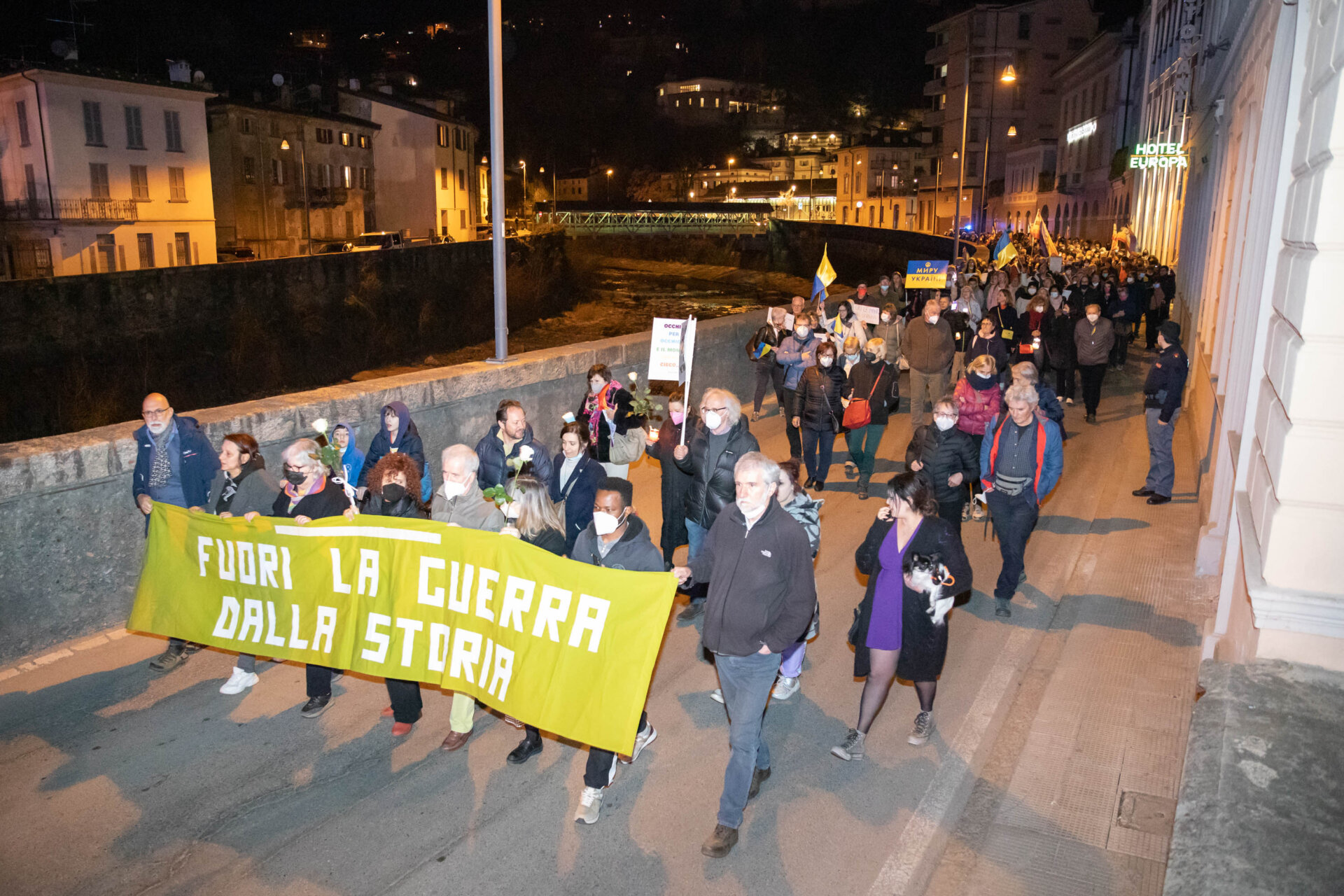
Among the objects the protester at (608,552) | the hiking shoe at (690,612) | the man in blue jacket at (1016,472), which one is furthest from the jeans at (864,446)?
the protester at (608,552)

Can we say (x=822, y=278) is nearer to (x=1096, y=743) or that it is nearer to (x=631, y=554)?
(x=1096, y=743)

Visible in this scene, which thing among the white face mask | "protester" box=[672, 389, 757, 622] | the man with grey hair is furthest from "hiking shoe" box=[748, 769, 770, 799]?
"protester" box=[672, 389, 757, 622]

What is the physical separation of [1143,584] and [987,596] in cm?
133

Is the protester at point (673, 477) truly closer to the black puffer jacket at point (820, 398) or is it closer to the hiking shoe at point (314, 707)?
the hiking shoe at point (314, 707)

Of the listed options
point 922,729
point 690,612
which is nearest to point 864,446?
point 690,612

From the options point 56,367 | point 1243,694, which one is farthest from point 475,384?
point 56,367

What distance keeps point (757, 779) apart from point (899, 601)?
1264 mm

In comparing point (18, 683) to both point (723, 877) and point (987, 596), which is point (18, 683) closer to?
point (723, 877)

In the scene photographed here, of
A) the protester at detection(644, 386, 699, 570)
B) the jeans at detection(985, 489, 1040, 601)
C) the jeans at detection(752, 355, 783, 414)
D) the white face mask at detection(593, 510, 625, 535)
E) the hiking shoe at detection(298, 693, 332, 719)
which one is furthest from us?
the jeans at detection(752, 355, 783, 414)

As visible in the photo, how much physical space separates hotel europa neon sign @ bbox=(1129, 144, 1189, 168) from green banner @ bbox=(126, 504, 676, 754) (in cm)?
2425

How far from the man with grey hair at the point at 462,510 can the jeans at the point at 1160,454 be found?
7.85 m

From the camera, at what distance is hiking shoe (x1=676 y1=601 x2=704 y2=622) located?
26.1ft

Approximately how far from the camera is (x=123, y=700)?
255 inches

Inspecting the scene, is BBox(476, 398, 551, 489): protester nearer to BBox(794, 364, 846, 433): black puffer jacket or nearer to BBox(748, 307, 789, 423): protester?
BBox(794, 364, 846, 433): black puffer jacket
